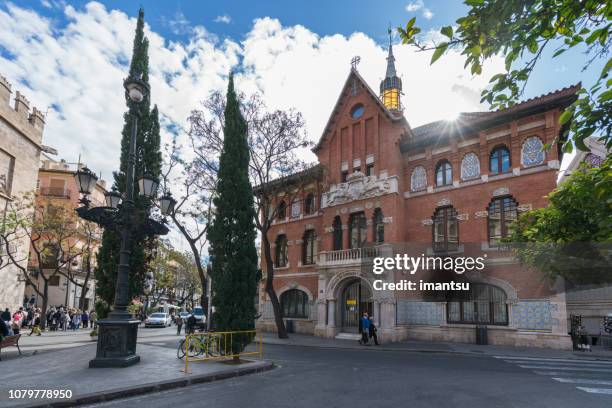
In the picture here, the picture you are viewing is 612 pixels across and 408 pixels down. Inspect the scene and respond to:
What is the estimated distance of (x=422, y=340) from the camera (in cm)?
2233

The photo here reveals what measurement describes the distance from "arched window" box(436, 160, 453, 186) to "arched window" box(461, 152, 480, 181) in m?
0.78

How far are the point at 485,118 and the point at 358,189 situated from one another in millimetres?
8341

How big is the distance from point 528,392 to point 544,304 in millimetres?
11918

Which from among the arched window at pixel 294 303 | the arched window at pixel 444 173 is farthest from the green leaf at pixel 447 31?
the arched window at pixel 294 303

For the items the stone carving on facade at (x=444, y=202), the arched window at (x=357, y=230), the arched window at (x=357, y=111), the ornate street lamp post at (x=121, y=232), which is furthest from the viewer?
the arched window at (x=357, y=111)

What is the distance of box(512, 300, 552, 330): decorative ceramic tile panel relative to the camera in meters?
19.0

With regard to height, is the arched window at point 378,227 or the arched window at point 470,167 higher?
the arched window at point 470,167

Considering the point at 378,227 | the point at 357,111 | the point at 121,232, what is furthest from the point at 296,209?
the point at 121,232

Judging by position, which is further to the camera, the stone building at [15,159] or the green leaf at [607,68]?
the stone building at [15,159]

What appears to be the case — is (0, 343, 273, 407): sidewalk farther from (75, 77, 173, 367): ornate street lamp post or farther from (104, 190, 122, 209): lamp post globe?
(104, 190, 122, 209): lamp post globe

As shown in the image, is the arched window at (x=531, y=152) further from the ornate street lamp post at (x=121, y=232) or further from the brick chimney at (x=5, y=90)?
the brick chimney at (x=5, y=90)

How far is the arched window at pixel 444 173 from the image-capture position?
23656 millimetres

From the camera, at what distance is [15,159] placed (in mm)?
26625

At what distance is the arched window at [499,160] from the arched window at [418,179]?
149 inches
